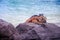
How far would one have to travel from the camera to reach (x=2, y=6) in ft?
9.24

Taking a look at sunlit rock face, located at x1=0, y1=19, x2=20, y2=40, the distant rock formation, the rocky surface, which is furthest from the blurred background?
sunlit rock face, located at x1=0, y1=19, x2=20, y2=40

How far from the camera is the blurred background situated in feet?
8.60

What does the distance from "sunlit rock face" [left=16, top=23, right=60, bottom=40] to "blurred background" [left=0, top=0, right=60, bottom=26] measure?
0.26 metres

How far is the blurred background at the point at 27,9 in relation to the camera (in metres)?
2.62

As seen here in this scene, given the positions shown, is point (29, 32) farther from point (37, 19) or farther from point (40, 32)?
point (37, 19)

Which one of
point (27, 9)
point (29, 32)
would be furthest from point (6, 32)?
point (27, 9)

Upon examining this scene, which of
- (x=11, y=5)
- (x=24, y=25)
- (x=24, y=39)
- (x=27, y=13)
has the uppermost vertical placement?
(x=11, y=5)

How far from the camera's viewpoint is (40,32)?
7.07 feet

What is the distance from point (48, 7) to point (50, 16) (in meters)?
0.31

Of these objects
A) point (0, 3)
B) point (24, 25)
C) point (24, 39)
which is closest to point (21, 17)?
point (24, 25)

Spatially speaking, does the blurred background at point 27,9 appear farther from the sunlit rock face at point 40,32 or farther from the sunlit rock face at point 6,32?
the sunlit rock face at point 6,32

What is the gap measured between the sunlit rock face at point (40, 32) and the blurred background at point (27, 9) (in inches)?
10.4

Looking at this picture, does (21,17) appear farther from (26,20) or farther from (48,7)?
(48,7)

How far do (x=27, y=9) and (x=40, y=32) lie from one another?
2.73 feet
